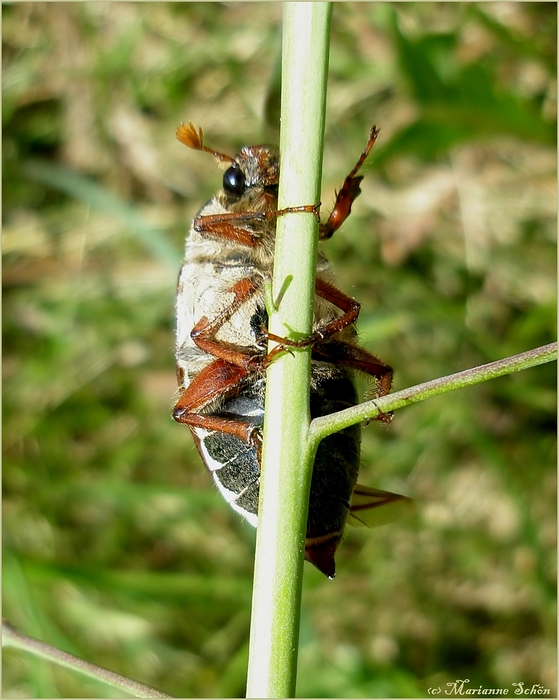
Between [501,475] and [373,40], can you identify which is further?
[373,40]

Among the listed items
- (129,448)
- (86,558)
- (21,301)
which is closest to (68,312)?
(21,301)

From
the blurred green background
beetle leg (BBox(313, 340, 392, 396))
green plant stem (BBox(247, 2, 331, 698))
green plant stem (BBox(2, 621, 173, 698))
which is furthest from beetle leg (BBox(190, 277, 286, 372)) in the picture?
the blurred green background

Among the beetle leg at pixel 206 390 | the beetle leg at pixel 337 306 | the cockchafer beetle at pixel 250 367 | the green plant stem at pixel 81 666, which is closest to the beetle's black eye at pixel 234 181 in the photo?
the cockchafer beetle at pixel 250 367

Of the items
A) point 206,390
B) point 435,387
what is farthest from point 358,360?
point 435,387

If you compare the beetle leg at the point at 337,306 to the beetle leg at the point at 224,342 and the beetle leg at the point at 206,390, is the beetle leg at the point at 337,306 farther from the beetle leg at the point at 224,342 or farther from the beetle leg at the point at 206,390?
the beetle leg at the point at 206,390

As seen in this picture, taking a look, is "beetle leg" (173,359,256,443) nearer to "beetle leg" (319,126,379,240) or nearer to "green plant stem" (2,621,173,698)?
"beetle leg" (319,126,379,240)

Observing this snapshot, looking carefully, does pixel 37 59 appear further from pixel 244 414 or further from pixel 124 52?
pixel 244 414

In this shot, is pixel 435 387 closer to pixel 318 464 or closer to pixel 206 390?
pixel 318 464
